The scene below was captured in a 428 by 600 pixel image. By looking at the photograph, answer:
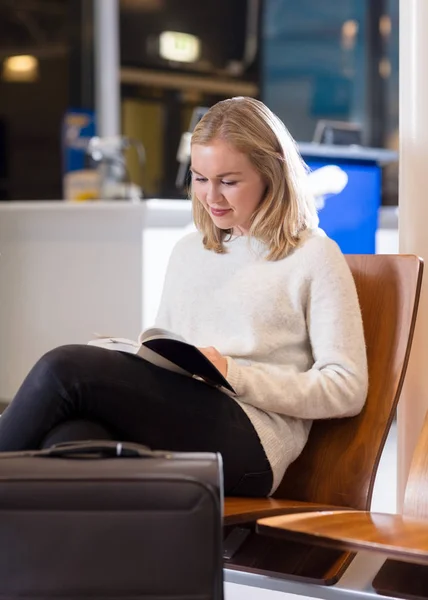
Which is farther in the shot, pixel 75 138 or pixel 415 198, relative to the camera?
pixel 75 138

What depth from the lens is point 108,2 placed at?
6.63 metres

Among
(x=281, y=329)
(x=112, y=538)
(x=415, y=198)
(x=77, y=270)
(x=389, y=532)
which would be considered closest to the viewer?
(x=112, y=538)

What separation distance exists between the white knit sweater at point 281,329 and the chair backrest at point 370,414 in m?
0.06

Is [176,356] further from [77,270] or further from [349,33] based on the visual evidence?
[349,33]

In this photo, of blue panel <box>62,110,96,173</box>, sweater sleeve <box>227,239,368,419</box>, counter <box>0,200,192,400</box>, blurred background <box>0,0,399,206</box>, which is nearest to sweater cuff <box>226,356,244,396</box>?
sweater sleeve <box>227,239,368,419</box>

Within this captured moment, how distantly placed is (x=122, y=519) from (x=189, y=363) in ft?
1.53

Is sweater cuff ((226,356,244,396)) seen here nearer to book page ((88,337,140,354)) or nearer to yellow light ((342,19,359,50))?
book page ((88,337,140,354))

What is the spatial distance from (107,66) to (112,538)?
18.3 feet

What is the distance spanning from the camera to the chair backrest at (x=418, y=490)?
6.19ft

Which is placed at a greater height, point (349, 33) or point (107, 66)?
point (349, 33)

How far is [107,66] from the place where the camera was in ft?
21.6

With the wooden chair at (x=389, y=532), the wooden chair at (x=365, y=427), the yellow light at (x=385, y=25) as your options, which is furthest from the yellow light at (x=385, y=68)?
the wooden chair at (x=389, y=532)

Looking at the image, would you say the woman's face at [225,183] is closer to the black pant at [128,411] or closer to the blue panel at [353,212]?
the black pant at [128,411]

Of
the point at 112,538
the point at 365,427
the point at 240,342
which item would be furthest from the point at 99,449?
the point at 365,427
